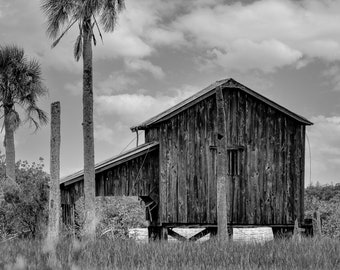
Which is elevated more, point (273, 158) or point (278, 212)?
point (273, 158)

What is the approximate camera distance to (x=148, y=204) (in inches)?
1023

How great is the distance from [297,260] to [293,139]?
587 inches

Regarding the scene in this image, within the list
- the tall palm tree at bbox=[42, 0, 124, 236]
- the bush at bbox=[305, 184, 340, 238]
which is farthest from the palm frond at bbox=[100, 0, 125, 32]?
the bush at bbox=[305, 184, 340, 238]

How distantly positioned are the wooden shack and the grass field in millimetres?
10206

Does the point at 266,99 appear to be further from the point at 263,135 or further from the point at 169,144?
the point at 169,144

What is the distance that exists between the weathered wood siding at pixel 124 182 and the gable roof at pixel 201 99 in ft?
4.18

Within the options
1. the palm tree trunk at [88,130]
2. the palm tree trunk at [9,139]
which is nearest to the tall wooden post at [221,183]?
the palm tree trunk at [88,130]

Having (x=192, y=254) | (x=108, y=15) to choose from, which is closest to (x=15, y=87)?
(x=108, y=15)

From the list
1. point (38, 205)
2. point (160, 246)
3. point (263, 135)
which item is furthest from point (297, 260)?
point (263, 135)

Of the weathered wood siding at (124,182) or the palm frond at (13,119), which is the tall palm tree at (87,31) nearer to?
the weathered wood siding at (124,182)

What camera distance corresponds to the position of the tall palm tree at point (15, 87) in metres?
39.9

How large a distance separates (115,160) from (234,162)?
5028mm

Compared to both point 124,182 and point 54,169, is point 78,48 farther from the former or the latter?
point 54,169

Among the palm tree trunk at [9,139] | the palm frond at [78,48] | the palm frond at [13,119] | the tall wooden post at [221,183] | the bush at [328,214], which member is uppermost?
the palm frond at [78,48]
